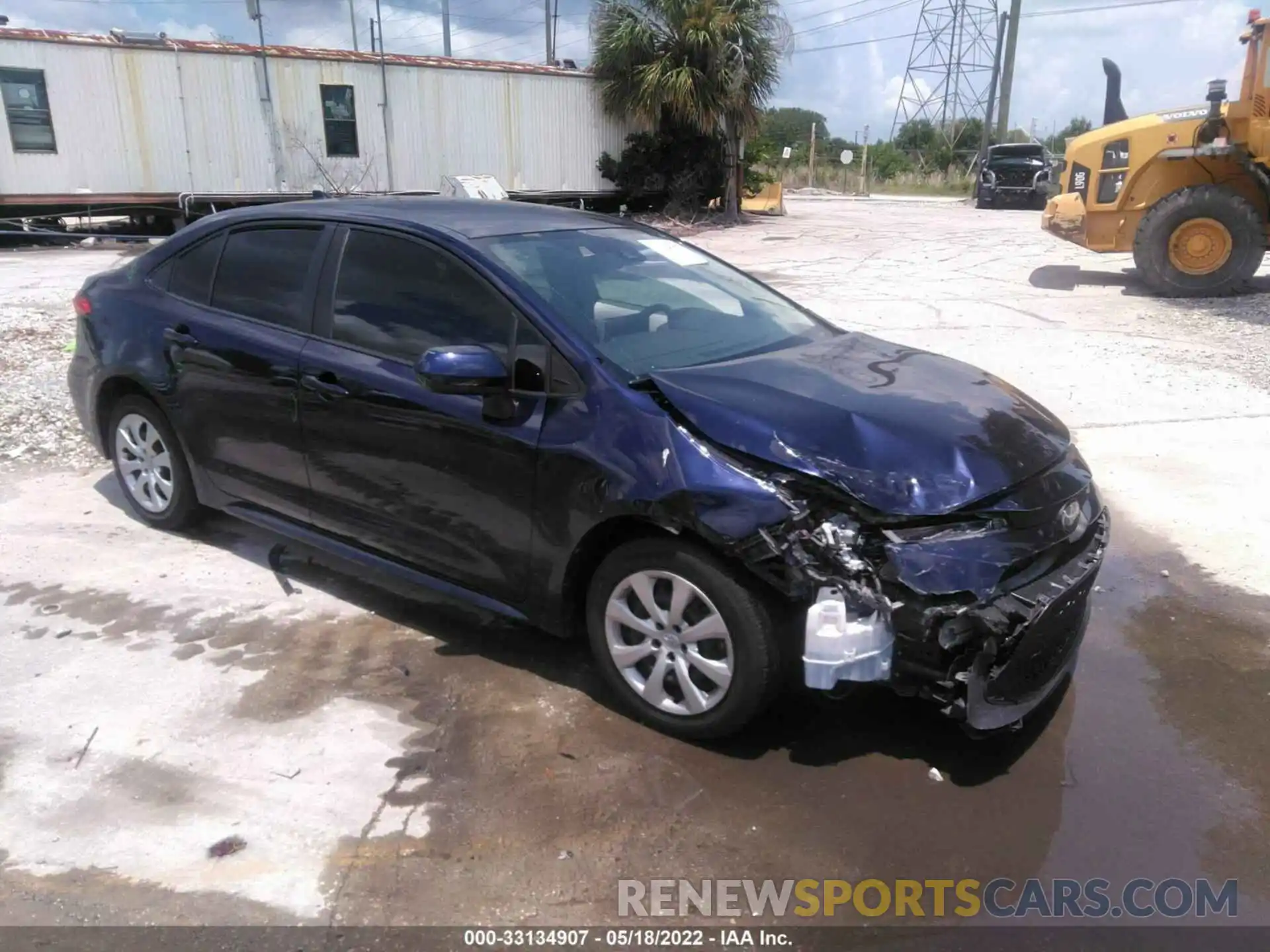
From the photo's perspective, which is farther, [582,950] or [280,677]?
[280,677]

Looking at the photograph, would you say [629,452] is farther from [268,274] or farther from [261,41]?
[261,41]

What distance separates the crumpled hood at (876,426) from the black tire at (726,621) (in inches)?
14.8

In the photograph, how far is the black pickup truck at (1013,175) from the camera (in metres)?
26.6

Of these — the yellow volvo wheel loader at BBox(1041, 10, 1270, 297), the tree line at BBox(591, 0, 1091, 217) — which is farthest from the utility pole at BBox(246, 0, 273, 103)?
the yellow volvo wheel loader at BBox(1041, 10, 1270, 297)

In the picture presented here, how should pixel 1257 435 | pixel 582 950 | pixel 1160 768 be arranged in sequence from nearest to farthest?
pixel 582 950 → pixel 1160 768 → pixel 1257 435

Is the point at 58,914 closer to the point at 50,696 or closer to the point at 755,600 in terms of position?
the point at 50,696

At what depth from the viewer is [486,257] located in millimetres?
3648

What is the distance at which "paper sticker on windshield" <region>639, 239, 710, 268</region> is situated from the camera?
4328mm

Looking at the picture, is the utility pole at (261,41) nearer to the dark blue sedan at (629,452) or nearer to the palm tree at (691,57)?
the palm tree at (691,57)

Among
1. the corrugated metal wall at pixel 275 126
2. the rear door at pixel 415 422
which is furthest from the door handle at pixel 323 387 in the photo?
the corrugated metal wall at pixel 275 126

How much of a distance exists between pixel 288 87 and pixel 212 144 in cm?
193

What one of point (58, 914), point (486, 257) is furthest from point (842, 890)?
point (486, 257)

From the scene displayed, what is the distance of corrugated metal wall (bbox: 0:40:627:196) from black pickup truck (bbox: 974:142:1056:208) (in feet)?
→ 34.5

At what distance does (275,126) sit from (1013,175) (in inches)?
737
